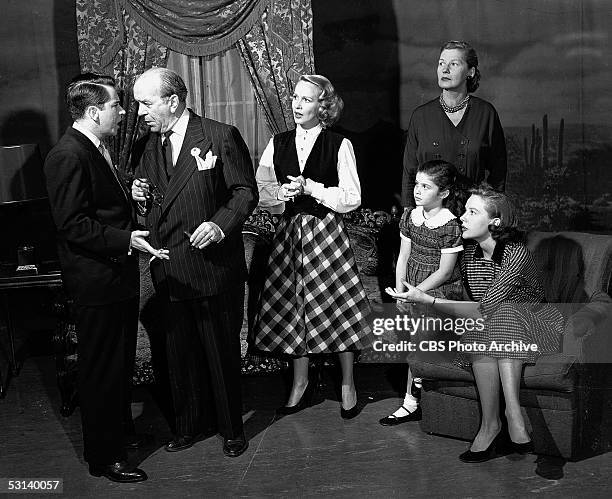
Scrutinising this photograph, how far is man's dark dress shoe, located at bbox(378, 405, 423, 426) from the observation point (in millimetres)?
4812

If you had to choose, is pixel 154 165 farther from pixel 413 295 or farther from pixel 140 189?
pixel 413 295

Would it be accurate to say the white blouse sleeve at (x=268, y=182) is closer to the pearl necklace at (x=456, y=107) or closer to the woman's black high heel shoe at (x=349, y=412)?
the pearl necklace at (x=456, y=107)

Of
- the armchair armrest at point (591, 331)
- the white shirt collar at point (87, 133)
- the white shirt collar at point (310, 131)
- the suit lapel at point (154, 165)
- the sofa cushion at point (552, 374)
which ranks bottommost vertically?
the sofa cushion at point (552, 374)

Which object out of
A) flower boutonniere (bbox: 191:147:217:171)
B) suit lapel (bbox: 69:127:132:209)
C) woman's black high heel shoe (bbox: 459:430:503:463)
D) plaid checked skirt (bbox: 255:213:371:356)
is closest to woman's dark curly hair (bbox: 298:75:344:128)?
plaid checked skirt (bbox: 255:213:371:356)

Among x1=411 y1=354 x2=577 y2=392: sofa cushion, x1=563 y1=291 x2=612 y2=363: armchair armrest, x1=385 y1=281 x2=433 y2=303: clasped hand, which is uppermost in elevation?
x1=385 y1=281 x2=433 y2=303: clasped hand

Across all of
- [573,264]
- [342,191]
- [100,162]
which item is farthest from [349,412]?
[100,162]

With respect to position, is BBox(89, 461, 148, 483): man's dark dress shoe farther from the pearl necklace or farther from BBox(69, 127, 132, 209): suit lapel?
the pearl necklace

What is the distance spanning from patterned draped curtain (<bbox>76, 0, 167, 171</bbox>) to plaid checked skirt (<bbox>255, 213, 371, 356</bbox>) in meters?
1.97

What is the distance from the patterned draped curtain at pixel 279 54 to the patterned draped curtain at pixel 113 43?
2.10 feet

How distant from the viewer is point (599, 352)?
182 inches

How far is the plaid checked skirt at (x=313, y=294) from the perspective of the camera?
488cm

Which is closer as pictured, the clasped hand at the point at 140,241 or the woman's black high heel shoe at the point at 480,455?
the clasped hand at the point at 140,241

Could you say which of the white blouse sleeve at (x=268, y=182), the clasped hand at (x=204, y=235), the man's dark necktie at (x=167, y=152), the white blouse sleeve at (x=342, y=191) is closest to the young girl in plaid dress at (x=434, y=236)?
the white blouse sleeve at (x=342, y=191)

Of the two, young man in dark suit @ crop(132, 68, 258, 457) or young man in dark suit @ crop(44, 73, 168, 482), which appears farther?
young man in dark suit @ crop(132, 68, 258, 457)
